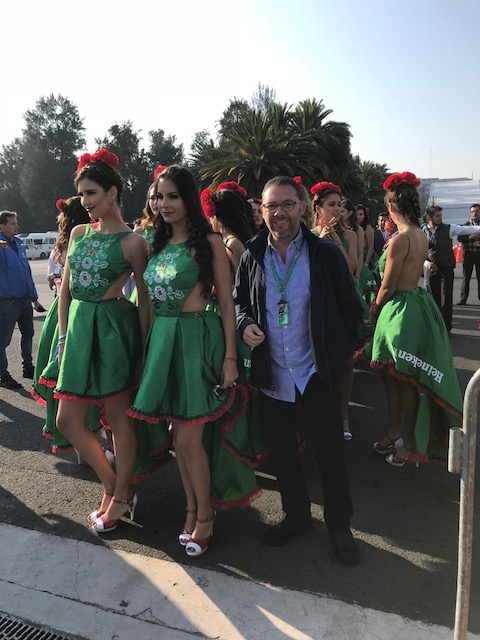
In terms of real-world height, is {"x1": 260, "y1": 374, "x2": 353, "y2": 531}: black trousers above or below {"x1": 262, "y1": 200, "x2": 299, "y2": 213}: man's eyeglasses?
below

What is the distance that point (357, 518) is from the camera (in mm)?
3016

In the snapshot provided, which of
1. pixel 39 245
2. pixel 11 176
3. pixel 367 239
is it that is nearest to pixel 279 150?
pixel 367 239

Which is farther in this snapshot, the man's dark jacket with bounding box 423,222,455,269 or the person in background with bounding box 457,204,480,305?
the person in background with bounding box 457,204,480,305

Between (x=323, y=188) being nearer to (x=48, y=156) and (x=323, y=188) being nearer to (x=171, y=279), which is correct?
(x=171, y=279)

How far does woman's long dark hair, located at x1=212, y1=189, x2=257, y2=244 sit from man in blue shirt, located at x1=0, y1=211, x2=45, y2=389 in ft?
11.3

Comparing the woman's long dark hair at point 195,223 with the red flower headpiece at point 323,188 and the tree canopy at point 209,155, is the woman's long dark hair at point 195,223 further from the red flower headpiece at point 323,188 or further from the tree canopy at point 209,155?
the tree canopy at point 209,155

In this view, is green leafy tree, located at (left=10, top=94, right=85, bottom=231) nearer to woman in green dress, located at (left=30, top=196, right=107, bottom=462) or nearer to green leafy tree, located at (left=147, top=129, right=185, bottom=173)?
green leafy tree, located at (left=147, top=129, right=185, bottom=173)

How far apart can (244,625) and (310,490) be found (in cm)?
131

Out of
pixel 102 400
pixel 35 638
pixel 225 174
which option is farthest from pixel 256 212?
pixel 225 174

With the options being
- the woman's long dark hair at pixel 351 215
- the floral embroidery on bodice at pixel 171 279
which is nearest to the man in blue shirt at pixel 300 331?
the floral embroidery on bodice at pixel 171 279

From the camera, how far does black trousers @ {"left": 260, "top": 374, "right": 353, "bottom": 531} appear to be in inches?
102

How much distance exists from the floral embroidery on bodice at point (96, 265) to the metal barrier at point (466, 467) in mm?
1957

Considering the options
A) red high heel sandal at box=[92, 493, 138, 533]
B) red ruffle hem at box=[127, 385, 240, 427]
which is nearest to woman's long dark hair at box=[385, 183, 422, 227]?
red ruffle hem at box=[127, 385, 240, 427]

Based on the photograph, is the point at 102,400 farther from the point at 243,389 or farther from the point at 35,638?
the point at 35,638
